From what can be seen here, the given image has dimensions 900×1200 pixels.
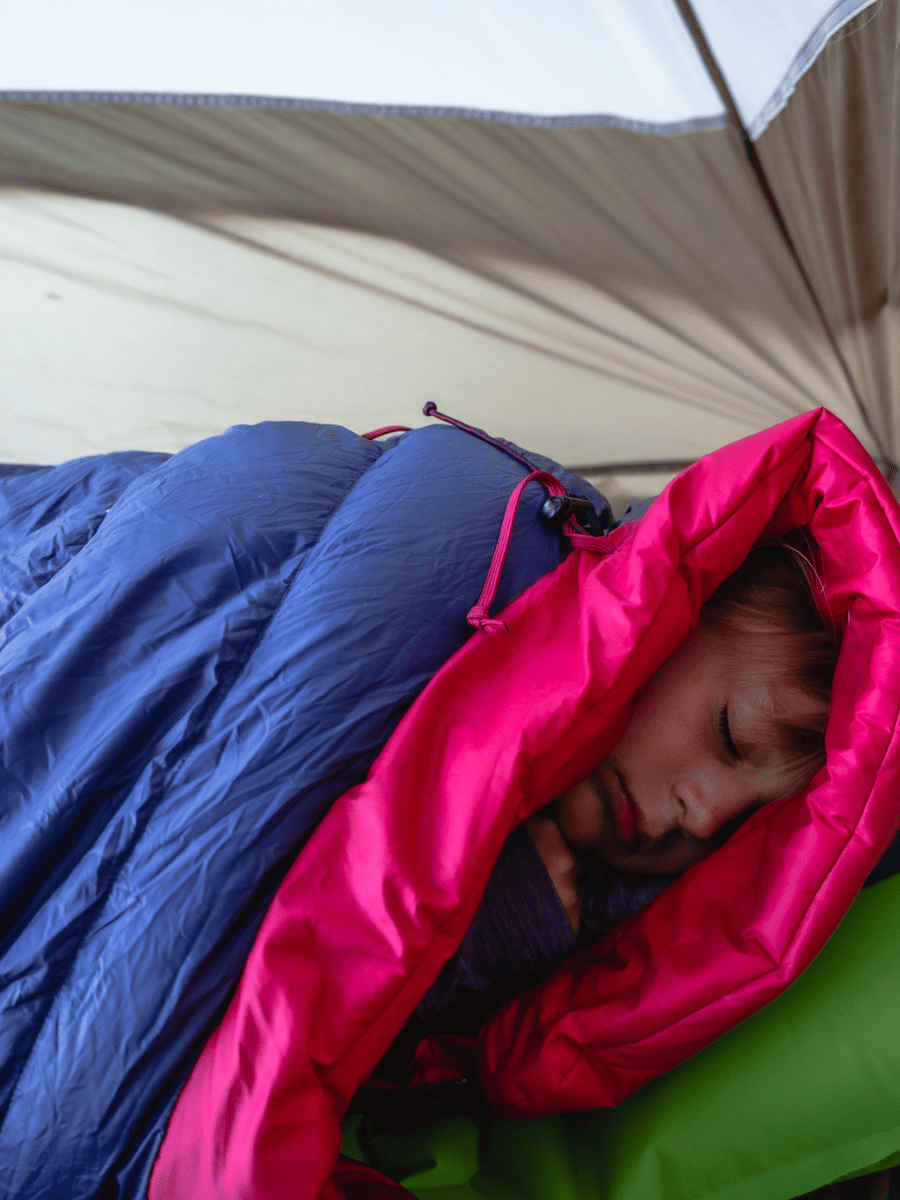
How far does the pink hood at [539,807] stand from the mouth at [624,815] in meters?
0.06

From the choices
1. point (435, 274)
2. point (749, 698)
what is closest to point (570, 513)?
point (749, 698)

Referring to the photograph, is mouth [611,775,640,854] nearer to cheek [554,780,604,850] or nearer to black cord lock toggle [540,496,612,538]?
cheek [554,780,604,850]

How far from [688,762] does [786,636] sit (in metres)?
0.14

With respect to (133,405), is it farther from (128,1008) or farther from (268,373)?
(128,1008)

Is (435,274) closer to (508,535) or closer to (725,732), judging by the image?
(508,535)

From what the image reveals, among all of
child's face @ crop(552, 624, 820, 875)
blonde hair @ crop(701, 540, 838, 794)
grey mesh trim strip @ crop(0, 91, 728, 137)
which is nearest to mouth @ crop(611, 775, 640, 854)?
child's face @ crop(552, 624, 820, 875)

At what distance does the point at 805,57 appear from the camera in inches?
38.8

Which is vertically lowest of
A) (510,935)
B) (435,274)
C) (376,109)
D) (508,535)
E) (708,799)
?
(510,935)

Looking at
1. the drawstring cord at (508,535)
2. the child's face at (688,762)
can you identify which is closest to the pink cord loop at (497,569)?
the drawstring cord at (508,535)

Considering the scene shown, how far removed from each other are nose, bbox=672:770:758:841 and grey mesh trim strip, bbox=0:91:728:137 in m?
0.83

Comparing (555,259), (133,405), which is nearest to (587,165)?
(555,259)

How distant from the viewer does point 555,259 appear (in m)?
1.22

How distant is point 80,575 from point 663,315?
0.92 metres

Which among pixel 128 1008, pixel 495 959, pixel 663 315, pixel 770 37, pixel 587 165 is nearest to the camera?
pixel 128 1008
